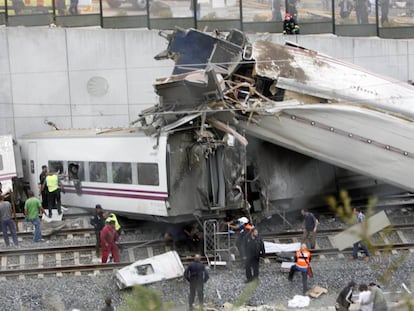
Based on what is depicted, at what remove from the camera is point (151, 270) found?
15.4 meters

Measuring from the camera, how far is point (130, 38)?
23953mm

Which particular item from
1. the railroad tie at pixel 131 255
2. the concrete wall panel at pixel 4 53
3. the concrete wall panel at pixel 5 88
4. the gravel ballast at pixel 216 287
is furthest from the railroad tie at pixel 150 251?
the concrete wall panel at pixel 4 53

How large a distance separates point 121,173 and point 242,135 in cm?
296

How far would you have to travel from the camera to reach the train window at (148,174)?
1694cm

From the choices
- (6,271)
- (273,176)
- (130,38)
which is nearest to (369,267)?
(273,176)

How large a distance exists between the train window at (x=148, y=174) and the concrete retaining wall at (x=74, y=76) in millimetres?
7190

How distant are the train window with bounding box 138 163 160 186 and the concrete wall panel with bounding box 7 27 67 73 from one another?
7673 mm

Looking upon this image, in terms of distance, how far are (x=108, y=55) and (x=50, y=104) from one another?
2232 millimetres

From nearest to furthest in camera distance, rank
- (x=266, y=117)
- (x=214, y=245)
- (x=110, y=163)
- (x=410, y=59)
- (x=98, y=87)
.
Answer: (x=214, y=245) → (x=266, y=117) → (x=110, y=163) → (x=98, y=87) → (x=410, y=59)

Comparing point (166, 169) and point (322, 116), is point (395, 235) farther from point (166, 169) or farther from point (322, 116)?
point (166, 169)

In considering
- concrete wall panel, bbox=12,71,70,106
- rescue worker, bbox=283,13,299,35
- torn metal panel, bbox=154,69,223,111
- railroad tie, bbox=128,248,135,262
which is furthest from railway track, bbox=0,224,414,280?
rescue worker, bbox=283,13,299,35

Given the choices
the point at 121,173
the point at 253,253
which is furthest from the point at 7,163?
the point at 253,253

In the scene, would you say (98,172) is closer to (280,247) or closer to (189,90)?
(189,90)

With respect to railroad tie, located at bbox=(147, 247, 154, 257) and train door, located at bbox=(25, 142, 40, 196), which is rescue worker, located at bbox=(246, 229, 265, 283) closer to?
railroad tie, located at bbox=(147, 247, 154, 257)
